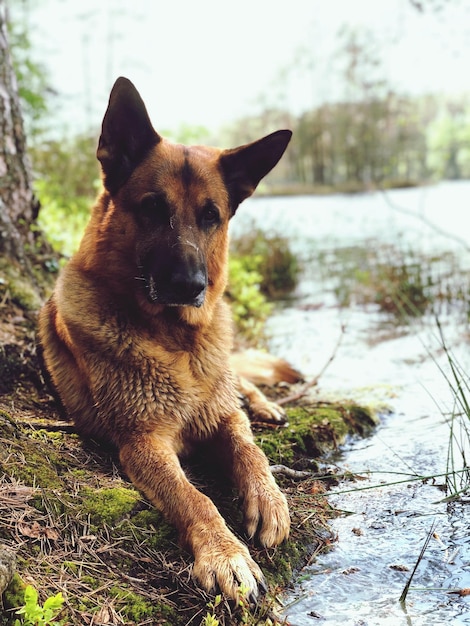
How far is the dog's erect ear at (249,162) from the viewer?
3573 mm

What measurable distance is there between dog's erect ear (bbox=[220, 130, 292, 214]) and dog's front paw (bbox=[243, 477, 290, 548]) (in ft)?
5.63

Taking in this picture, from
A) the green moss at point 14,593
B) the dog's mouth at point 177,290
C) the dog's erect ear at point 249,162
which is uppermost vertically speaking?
the dog's erect ear at point 249,162

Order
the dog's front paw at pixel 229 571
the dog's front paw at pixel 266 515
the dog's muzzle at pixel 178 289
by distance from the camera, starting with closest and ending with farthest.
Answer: the dog's front paw at pixel 229 571, the dog's front paw at pixel 266 515, the dog's muzzle at pixel 178 289

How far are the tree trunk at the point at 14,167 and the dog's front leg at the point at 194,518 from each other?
2.59 meters

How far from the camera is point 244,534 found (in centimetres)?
280

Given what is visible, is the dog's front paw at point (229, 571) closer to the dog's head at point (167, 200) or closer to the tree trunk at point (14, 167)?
the dog's head at point (167, 200)

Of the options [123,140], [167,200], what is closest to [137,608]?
[167,200]

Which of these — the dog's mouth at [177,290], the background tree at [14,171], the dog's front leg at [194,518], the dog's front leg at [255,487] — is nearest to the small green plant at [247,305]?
the background tree at [14,171]

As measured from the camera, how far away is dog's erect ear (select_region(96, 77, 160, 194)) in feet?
10.7

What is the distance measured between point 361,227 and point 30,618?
17.2 meters

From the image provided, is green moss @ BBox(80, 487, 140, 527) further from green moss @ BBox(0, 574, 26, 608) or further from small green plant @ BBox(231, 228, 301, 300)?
small green plant @ BBox(231, 228, 301, 300)

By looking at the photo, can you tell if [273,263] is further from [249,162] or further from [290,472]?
[290,472]

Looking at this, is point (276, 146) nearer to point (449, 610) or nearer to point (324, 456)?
point (324, 456)

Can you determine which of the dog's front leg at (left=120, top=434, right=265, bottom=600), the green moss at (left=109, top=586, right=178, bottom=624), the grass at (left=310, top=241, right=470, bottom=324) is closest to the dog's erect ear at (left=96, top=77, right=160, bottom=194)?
the dog's front leg at (left=120, top=434, right=265, bottom=600)
